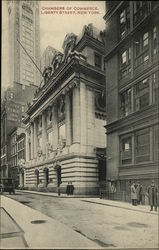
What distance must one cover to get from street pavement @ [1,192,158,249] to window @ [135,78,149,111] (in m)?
2.71

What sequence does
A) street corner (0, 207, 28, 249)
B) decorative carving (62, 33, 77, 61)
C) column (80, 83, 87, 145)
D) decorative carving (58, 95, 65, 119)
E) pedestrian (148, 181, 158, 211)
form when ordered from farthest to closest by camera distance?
decorative carving (58, 95, 65, 119) < column (80, 83, 87, 145) < decorative carving (62, 33, 77, 61) < pedestrian (148, 181, 158, 211) < street corner (0, 207, 28, 249)

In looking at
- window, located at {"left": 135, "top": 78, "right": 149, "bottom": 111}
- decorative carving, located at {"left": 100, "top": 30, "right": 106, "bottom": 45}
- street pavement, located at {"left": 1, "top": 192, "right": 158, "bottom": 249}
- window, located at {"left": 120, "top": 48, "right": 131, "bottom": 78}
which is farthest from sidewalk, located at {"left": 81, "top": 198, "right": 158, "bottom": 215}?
decorative carving, located at {"left": 100, "top": 30, "right": 106, "bottom": 45}

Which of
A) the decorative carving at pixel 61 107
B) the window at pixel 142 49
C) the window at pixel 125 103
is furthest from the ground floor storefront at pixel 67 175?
the window at pixel 142 49

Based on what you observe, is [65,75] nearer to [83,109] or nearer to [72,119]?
[83,109]

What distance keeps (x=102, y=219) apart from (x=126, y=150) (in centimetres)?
203

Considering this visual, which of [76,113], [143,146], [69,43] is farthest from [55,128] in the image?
[143,146]

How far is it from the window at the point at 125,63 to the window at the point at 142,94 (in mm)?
520

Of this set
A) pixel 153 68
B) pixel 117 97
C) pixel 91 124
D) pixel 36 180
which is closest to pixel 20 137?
pixel 36 180

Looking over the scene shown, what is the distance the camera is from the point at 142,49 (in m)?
7.75

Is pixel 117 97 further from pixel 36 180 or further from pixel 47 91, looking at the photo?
pixel 36 180

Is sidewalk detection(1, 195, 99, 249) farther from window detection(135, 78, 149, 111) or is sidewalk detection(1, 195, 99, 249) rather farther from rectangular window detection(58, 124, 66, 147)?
window detection(135, 78, 149, 111)

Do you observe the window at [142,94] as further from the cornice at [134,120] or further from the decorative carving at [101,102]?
the decorative carving at [101,102]

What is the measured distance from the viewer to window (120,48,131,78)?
8.07m

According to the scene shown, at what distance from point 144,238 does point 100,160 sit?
89.6 inches
